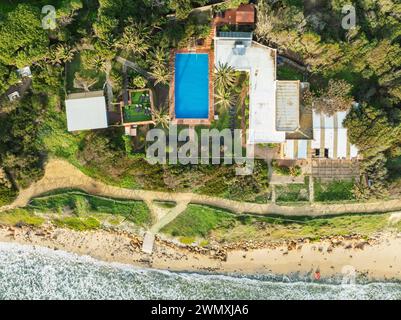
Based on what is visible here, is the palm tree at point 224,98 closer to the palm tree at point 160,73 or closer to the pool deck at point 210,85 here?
the pool deck at point 210,85

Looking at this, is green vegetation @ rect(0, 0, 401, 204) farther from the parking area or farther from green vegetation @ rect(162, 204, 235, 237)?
green vegetation @ rect(162, 204, 235, 237)

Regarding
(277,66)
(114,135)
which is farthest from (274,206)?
(114,135)

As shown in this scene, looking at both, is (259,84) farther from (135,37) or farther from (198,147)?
(135,37)

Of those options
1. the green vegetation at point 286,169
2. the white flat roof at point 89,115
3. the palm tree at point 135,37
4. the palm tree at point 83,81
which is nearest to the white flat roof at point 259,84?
the green vegetation at point 286,169

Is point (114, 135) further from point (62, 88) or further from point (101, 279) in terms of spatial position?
point (101, 279)

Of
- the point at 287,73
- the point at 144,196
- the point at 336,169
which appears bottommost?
the point at 144,196

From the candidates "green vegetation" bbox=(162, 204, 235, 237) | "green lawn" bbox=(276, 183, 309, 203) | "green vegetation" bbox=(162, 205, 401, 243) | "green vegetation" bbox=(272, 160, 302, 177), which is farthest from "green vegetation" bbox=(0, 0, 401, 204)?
"green vegetation" bbox=(162, 205, 401, 243)

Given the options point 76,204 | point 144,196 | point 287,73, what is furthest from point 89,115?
point 287,73
